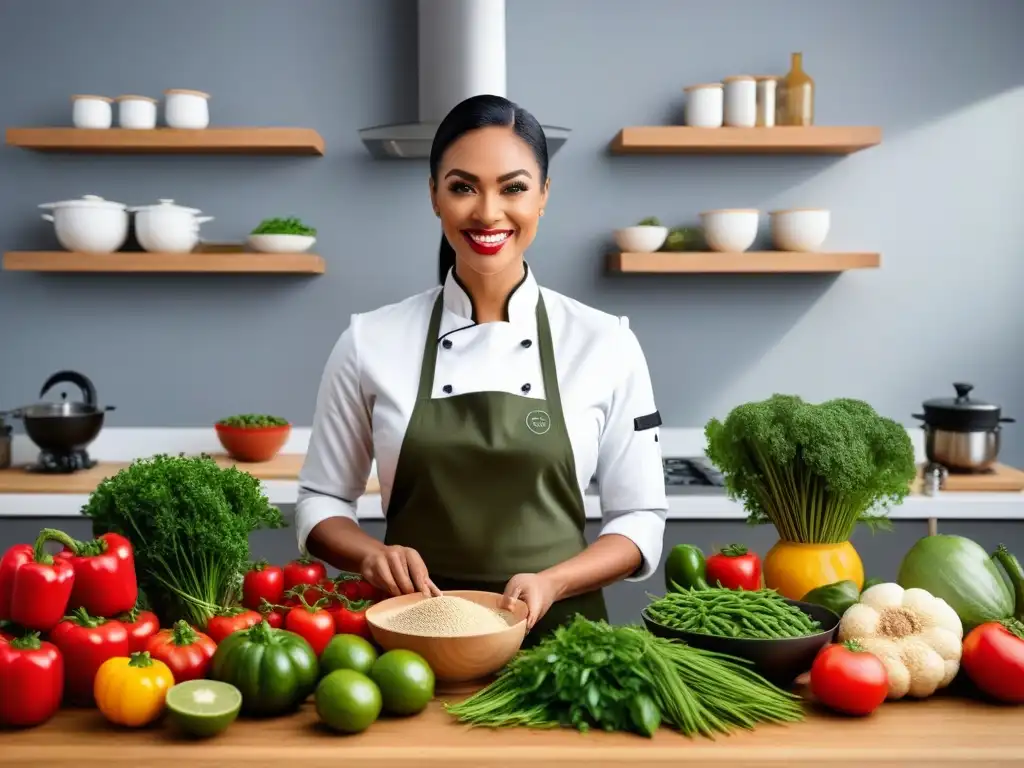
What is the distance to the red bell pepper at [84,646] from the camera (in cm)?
129

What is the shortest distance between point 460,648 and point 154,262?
2.72 meters

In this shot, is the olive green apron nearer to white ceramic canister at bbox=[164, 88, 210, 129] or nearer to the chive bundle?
the chive bundle

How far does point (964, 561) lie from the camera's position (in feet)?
4.99

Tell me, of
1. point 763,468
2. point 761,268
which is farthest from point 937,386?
point 763,468

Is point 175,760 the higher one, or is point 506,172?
point 506,172

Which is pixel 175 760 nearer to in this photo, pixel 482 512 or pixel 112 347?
pixel 482 512

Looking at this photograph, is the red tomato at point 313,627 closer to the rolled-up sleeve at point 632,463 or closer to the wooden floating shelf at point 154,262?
the rolled-up sleeve at point 632,463

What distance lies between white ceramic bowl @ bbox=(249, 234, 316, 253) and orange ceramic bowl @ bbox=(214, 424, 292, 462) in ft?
2.03

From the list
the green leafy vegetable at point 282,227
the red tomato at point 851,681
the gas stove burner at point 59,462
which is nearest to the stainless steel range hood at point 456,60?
the green leafy vegetable at point 282,227

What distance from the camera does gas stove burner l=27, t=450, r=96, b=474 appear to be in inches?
136

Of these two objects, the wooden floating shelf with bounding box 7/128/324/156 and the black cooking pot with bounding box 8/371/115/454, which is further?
the wooden floating shelf with bounding box 7/128/324/156

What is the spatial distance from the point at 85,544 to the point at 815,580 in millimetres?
1094

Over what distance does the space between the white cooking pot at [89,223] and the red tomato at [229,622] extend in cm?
258

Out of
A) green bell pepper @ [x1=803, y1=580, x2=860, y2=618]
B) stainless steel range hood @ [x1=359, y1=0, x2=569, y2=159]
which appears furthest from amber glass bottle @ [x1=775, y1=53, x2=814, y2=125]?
green bell pepper @ [x1=803, y1=580, x2=860, y2=618]
